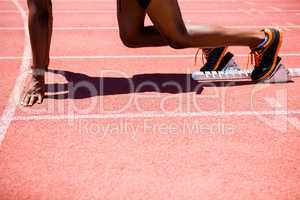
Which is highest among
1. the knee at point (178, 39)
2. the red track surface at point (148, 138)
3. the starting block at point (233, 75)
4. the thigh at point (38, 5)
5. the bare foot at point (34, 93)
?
the thigh at point (38, 5)

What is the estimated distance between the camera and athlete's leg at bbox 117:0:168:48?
354 centimetres

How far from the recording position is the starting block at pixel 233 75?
4.05 metres

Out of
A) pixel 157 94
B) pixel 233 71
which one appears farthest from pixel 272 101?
pixel 157 94

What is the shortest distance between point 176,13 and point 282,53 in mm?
2403

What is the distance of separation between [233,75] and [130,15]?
1.23 meters

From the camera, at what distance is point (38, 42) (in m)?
3.51

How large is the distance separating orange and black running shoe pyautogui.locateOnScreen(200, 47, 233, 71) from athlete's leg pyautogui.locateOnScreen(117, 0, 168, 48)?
1.67 ft

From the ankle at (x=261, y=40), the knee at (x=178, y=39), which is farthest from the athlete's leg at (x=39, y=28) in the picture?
the ankle at (x=261, y=40)

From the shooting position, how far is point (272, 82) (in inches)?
159

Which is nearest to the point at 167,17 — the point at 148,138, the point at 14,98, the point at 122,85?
the point at 122,85

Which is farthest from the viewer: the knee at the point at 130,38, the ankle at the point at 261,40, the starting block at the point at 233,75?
the starting block at the point at 233,75

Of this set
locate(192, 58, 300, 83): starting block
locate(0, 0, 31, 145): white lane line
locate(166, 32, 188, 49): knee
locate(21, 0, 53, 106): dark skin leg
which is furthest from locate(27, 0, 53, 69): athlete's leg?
locate(192, 58, 300, 83): starting block

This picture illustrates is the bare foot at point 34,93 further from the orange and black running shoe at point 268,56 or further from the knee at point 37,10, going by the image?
the orange and black running shoe at point 268,56

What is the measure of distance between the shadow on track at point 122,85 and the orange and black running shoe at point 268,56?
0.17 meters
